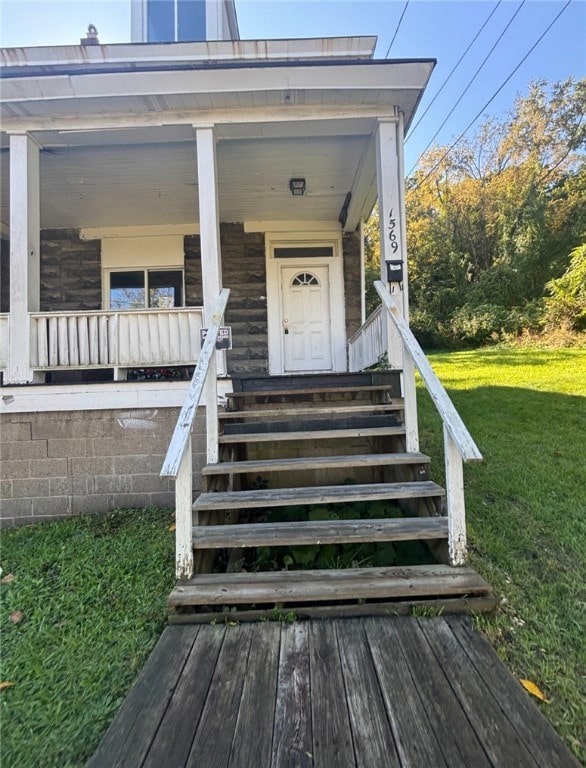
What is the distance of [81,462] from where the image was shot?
3412 mm

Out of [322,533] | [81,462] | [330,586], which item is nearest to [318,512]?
[322,533]

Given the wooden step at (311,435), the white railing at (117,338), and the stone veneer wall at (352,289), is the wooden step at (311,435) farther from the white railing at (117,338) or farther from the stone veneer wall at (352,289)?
the stone veneer wall at (352,289)

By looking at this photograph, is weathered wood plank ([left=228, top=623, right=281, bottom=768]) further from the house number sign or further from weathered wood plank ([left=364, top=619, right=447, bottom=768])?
the house number sign

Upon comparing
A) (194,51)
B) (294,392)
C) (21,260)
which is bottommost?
(294,392)

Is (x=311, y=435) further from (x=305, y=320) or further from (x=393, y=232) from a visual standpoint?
(x=305, y=320)

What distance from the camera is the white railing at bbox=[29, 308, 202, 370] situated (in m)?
3.59

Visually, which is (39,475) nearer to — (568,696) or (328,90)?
(568,696)

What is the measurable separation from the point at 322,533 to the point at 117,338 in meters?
2.65

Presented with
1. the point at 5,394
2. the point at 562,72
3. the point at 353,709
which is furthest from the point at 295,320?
the point at 562,72

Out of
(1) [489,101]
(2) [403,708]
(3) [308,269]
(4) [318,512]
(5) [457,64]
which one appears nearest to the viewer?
(2) [403,708]

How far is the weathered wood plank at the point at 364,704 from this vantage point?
3.87 feet

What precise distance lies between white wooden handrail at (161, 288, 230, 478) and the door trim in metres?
2.73

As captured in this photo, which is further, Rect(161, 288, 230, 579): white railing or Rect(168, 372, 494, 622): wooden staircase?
Rect(161, 288, 230, 579): white railing

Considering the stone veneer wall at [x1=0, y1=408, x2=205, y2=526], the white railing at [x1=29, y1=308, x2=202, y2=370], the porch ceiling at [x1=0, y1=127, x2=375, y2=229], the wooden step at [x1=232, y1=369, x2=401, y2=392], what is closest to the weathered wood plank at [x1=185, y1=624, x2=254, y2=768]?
the stone veneer wall at [x1=0, y1=408, x2=205, y2=526]
